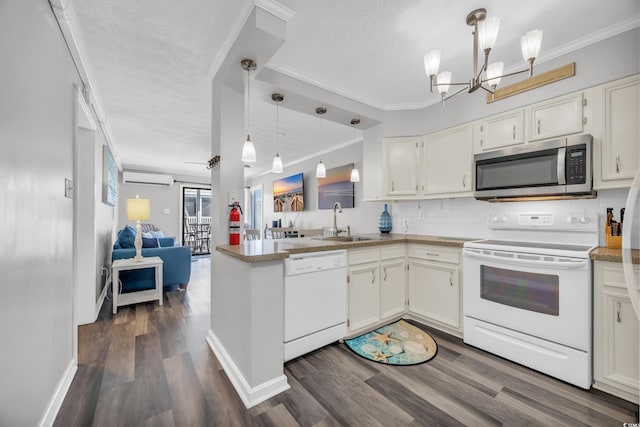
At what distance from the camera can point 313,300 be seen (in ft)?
6.60

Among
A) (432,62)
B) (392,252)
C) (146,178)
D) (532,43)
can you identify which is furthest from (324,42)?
(146,178)

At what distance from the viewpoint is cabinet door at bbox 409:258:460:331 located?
2.35 meters

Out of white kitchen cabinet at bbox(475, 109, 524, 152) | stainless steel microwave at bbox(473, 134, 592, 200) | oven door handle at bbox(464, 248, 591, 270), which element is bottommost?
oven door handle at bbox(464, 248, 591, 270)

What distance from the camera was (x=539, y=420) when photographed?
4.64 feet

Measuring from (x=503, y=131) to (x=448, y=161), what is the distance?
1.73 ft

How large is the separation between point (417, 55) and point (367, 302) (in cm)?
217

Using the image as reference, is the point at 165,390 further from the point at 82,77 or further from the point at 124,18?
the point at 82,77

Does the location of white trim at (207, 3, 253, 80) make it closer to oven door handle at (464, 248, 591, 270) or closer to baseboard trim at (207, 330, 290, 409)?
baseboard trim at (207, 330, 290, 409)

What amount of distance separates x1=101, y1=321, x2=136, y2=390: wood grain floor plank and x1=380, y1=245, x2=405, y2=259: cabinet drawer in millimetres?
2165

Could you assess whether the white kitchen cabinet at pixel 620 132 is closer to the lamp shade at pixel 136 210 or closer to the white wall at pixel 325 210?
the white wall at pixel 325 210

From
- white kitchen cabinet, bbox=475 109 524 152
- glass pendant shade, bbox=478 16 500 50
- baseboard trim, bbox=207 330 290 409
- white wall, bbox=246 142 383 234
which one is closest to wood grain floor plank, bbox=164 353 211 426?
baseboard trim, bbox=207 330 290 409

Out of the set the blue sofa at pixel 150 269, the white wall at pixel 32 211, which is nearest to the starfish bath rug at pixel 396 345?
the white wall at pixel 32 211

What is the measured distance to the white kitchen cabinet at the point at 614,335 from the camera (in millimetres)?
1523

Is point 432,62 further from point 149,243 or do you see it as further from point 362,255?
point 149,243
